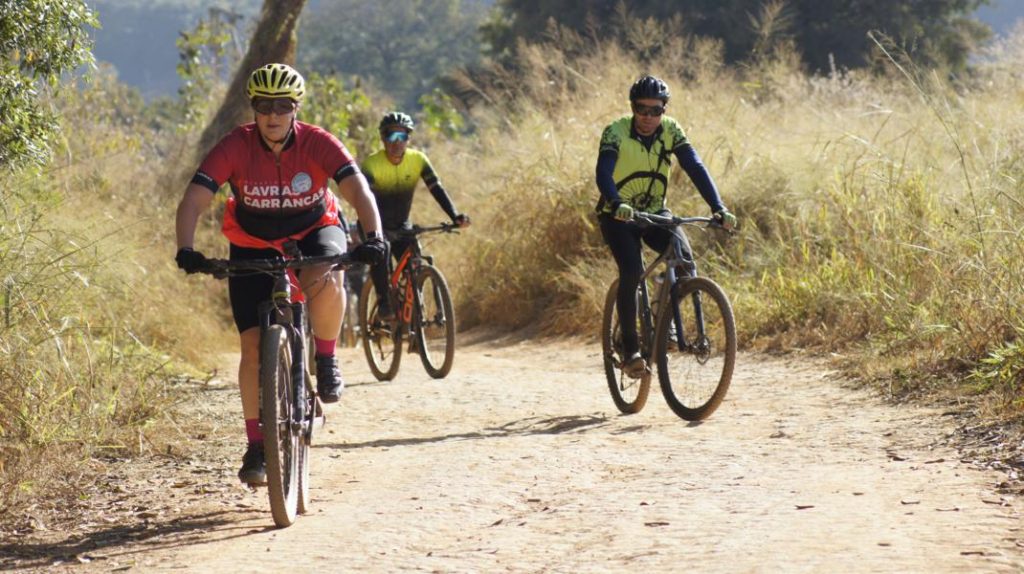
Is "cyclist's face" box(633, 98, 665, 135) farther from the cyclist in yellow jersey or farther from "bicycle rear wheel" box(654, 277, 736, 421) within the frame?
the cyclist in yellow jersey

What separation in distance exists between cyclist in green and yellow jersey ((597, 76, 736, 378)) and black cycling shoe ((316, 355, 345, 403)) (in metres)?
2.32

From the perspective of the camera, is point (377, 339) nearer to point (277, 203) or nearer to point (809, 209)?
point (809, 209)

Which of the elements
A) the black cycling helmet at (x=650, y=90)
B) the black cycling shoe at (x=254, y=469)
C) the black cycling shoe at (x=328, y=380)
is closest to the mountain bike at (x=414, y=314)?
the black cycling helmet at (x=650, y=90)

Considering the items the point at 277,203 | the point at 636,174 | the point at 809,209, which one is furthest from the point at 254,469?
the point at 809,209

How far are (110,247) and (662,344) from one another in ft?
15.6

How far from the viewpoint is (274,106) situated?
20.5 ft

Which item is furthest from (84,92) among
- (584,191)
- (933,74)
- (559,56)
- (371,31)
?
(371,31)

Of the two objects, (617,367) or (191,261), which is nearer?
(191,261)

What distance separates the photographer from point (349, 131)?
23203mm

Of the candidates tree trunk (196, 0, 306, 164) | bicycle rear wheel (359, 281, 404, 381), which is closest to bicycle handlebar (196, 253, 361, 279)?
bicycle rear wheel (359, 281, 404, 381)

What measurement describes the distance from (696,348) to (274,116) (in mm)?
2957

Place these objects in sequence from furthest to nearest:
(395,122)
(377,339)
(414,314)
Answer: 1. (377,339)
2. (395,122)
3. (414,314)

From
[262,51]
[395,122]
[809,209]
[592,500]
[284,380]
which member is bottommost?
[592,500]

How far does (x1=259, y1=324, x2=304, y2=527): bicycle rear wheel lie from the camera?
563 centimetres
